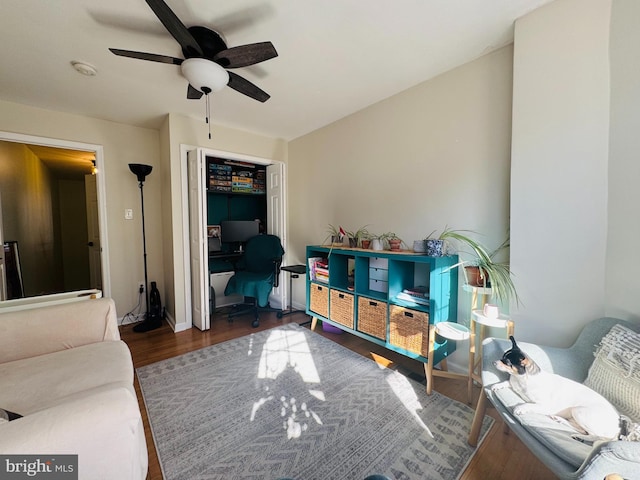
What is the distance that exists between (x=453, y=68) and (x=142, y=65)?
237 centimetres

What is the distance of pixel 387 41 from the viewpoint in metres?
1.69

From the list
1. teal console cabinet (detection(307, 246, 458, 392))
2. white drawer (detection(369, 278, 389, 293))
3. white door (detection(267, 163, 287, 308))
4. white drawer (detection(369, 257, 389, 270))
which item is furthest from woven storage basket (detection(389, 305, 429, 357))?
white door (detection(267, 163, 287, 308))

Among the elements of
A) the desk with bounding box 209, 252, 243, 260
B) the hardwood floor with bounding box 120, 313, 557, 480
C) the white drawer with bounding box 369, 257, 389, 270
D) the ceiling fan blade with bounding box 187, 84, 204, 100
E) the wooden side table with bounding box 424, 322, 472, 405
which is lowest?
the hardwood floor with bounding box 120, 313, 557, 480

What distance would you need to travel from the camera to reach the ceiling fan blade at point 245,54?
1422mm

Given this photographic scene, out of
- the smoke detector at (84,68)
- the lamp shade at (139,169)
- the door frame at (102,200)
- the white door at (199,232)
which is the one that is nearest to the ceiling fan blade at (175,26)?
the smoke detector at (84,68)

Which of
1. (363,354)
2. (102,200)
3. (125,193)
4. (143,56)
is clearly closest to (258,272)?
(363,354)

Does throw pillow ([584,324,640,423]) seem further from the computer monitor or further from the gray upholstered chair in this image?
the computer monitor

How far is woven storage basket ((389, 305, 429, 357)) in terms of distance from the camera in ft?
6.12

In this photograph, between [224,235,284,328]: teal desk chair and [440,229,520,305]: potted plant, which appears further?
[224,235,284,328]: teal desk chair

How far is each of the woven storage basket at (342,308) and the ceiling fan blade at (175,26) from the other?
213cm

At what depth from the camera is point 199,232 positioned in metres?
2.87

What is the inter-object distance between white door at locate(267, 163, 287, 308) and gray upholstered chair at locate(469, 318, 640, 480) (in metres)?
2.59

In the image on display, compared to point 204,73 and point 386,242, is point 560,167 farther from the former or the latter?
point 204,73
